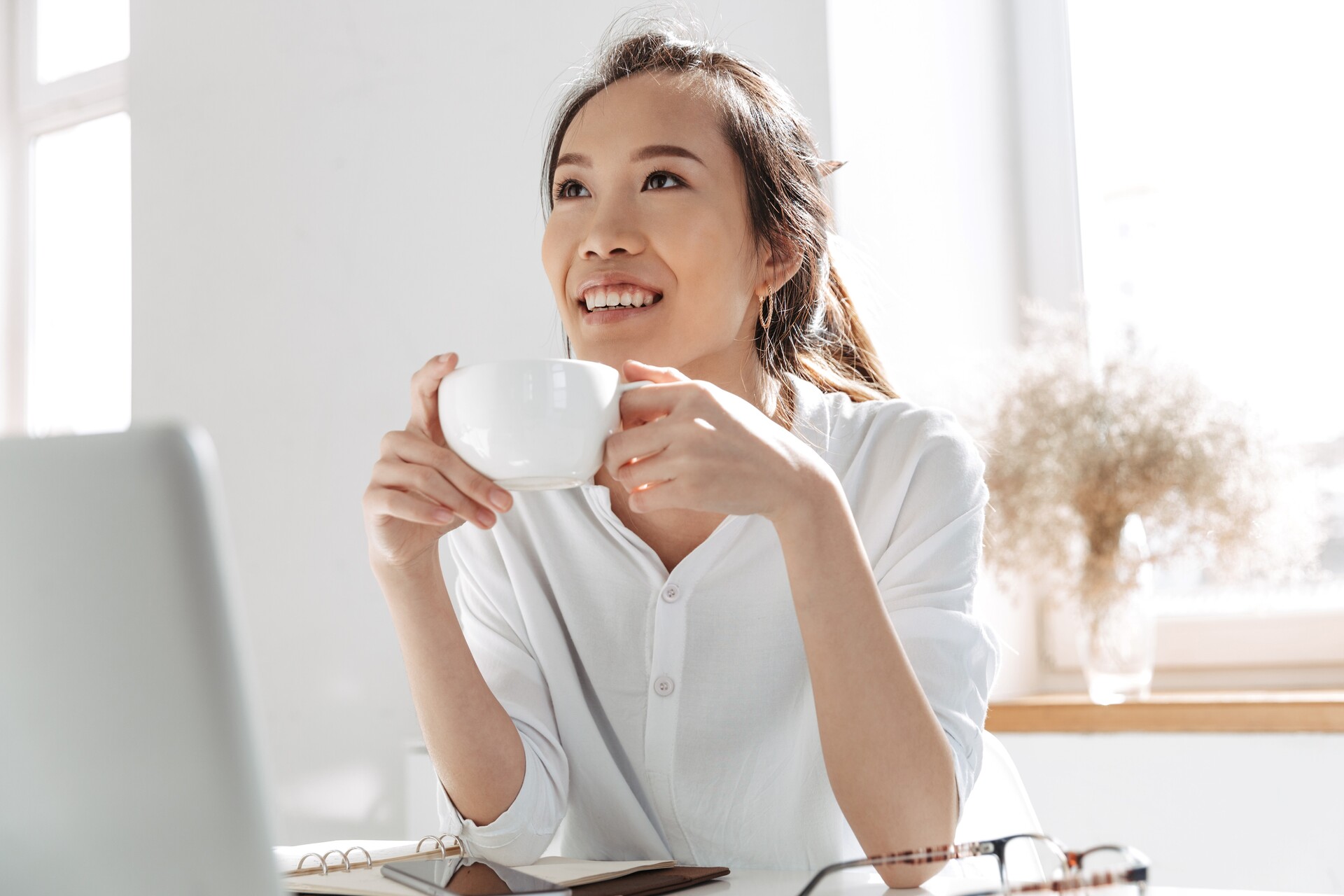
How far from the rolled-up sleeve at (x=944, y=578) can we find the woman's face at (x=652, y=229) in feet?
0.79

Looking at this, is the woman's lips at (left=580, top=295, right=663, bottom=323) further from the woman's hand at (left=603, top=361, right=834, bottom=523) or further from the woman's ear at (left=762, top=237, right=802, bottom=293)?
the woman's hand at (left=603, top=361, right=834, bottom=523)

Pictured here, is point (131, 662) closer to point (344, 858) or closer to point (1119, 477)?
point (344, 858)

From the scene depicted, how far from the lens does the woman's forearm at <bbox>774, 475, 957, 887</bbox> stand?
0.85m

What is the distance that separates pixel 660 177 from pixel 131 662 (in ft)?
2.78

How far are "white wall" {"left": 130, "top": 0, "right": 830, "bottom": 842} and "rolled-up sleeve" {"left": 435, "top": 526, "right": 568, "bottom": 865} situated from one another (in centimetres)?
83

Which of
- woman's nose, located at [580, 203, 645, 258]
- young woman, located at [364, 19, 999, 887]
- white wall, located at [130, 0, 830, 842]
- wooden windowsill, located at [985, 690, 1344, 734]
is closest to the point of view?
young woman, located at [364, 19, 999, 887]

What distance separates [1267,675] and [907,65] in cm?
113

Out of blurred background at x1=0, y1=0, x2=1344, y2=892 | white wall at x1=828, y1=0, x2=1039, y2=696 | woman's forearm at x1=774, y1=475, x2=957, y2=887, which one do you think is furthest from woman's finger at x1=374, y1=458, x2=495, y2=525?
white wall at x1=828, y1=0, x2=1039, y2=696

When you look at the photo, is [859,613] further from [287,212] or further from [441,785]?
[287,212]

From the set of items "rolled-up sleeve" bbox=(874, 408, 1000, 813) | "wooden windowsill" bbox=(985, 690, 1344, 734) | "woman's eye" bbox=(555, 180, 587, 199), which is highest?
"woman's eye" bbox=(555, 180, 587, 199)

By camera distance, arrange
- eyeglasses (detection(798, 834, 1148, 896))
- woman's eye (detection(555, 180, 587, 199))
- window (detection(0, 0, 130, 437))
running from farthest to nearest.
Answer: window (detection(0, 0, 130, 437)), woman's eye (detection(555, 180, 587, 199)), eyeglasses (detection(798, 834, 1148, 896))

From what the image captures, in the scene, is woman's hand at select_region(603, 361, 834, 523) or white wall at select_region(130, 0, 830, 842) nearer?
woman's hand at select_region(603, 361, 834, 523)

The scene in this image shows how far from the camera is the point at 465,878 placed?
684 millimetres

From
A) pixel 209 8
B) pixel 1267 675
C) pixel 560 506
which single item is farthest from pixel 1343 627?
pixel 209 8
